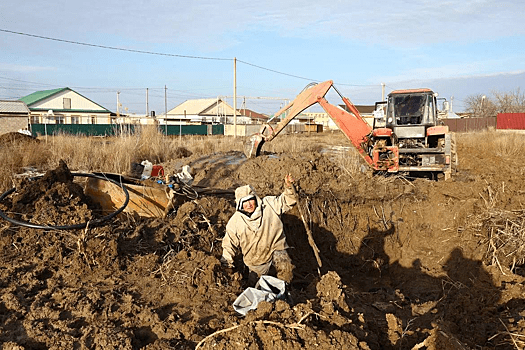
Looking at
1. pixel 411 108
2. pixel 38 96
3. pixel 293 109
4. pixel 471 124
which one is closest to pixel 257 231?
pixel 293 109

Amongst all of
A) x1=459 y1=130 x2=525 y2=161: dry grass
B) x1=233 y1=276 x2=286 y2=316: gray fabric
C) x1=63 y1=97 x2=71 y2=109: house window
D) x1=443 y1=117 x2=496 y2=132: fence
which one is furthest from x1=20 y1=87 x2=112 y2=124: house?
x1=233 y1=276 x2=286 y2=316: gray fabric

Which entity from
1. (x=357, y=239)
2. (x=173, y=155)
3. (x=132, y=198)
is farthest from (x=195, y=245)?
(x=173, y=155)

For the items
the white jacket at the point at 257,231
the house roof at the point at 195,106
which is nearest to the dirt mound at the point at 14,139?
the white jacket at the point at 257,231

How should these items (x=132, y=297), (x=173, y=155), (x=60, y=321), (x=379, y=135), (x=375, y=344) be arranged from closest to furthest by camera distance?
(x=375, y=344), (x=60, y=321), (x=132, y=297), (x=379, y=135), (x=173, y=155)

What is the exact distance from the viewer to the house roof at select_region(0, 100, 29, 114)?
1397 inches

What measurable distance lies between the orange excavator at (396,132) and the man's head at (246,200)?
260 inches

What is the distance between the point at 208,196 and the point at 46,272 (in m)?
3.38

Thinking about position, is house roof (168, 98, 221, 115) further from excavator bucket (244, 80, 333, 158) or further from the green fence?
excavator bucket (244, 80, 333, 158)

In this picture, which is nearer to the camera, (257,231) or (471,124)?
(257,231)

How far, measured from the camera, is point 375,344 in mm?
3863

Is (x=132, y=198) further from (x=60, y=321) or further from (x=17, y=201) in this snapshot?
(x=60, y=321)

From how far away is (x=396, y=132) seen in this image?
12953 millimetres

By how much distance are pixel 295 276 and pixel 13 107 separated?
118ft

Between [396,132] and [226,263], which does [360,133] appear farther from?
[226,263]
